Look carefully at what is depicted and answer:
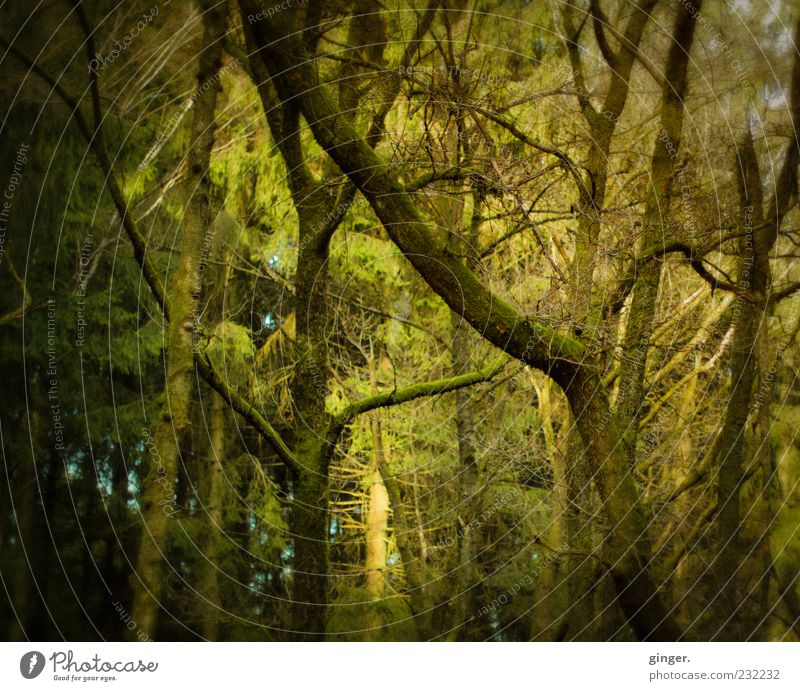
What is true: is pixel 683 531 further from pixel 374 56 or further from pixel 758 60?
pixel 374 56

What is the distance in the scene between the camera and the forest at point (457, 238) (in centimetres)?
492

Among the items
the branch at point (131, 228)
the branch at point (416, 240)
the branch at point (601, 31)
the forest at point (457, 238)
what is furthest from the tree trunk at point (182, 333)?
the branch at point (601, 31)

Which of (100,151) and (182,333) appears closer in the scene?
(100,151)

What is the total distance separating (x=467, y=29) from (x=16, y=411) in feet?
14.6

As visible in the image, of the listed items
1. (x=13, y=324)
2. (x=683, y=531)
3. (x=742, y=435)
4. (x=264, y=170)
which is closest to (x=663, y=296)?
(x=742, y=435)

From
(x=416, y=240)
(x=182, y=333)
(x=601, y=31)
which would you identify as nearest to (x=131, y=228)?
(x=182, y=333)

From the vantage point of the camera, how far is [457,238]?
6363 millimetres

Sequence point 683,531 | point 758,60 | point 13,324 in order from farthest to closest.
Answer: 1. point 683,531
2. point 758,60
3. point 13,324

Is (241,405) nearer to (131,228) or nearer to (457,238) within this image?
(131,228)

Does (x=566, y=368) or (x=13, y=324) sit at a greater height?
(x=13, y=324)

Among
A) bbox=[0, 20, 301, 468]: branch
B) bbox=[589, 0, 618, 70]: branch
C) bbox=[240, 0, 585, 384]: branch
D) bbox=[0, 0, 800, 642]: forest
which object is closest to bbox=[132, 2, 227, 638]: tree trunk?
bbox=[0, 0, 800, 642]: forest

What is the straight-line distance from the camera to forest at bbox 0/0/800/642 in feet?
16.1
